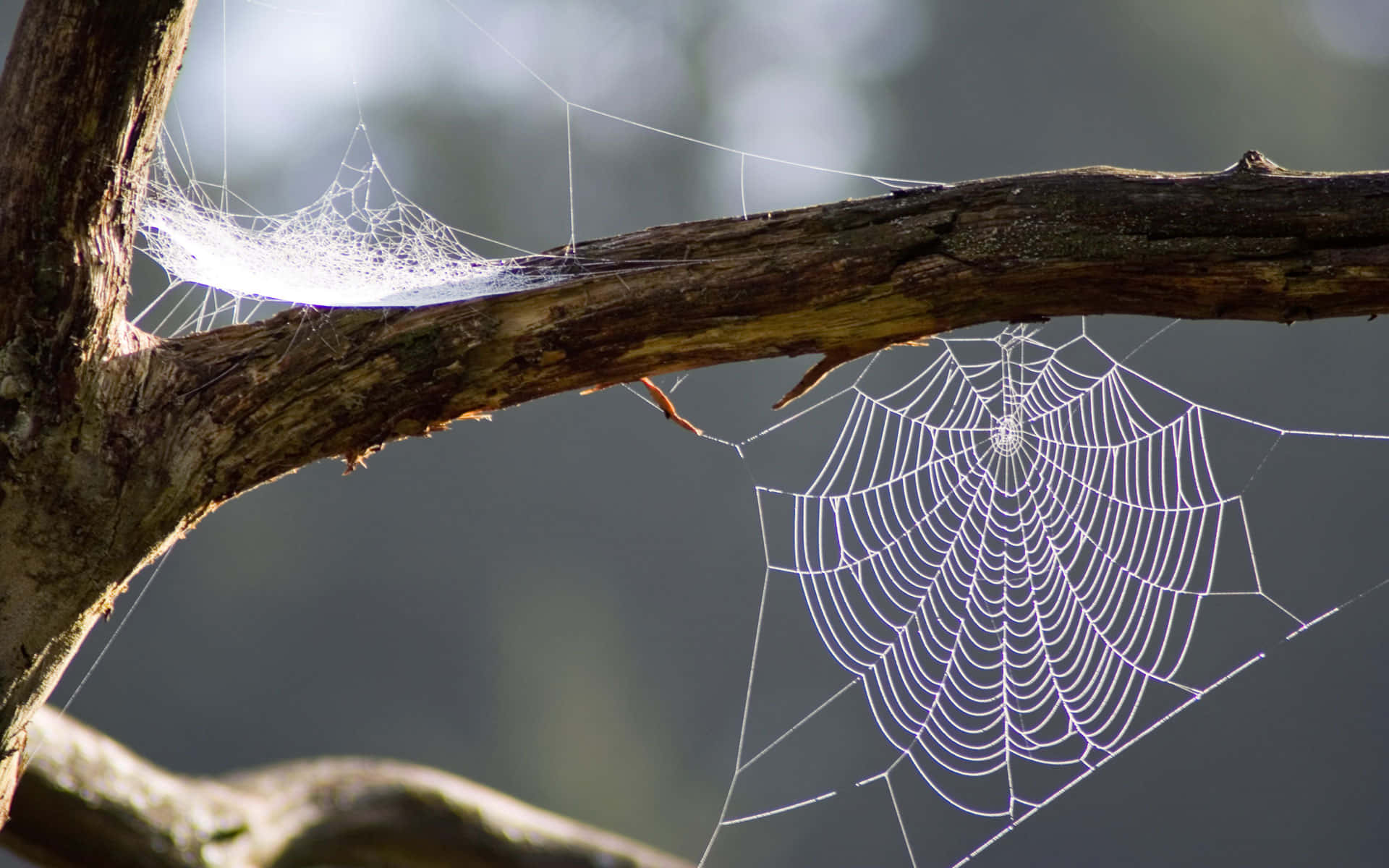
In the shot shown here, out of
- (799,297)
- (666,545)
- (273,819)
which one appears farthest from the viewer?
(666,545)

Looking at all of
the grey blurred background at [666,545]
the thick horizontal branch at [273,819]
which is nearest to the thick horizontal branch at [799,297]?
the thick horizontal branch at [273,819]

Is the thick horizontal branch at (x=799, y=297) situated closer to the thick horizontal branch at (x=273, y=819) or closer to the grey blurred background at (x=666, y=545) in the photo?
the thick horizontal branch at (x=273, y=819)

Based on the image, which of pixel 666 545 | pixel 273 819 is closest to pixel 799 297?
pixel 273 819

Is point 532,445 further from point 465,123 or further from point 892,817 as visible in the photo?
point 892,817

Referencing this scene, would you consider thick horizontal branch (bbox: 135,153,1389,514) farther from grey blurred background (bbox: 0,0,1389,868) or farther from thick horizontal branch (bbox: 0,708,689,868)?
grey blurred background (bbox: 0,0,1389,868)

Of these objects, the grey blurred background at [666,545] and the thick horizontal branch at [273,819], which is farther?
the grey blurred background at [666,545]

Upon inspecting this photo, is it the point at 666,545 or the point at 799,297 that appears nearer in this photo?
the point at 799,297

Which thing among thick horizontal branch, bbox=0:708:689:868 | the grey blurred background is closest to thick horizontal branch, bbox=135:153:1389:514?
thick horizontal branch, bbox=0:708:689:868

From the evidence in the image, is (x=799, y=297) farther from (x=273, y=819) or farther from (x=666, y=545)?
(x=666, y=545)
